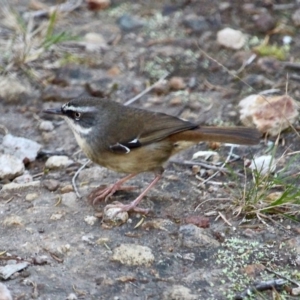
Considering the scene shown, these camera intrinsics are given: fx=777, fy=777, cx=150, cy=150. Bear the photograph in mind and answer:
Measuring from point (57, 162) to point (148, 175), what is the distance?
783 mm

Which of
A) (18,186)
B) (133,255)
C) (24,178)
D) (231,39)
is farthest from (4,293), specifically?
(231,39)

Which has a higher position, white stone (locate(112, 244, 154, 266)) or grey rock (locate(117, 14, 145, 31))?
white stone (locate(112, 244, 154, 266))

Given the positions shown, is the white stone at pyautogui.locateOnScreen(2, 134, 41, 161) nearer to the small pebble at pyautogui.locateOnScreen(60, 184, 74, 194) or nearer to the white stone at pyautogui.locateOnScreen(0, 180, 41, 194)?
the white stone at pyautogui.locateOnScreen(0, 180, 41, 194)

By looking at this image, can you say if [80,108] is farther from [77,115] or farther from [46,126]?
[46,126]

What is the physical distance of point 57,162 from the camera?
660 cm

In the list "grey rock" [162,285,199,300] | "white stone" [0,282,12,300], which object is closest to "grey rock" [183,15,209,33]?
"grey rock" [162,285,199,300]

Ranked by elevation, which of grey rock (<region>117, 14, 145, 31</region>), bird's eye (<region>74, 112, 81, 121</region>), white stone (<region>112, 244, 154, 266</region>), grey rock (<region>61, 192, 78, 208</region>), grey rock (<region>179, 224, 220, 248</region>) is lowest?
grey rock (<region>117, 14, 145, 31</region>)

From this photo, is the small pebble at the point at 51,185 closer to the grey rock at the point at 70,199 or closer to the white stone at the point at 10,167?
the grey rock at the point at 70,199

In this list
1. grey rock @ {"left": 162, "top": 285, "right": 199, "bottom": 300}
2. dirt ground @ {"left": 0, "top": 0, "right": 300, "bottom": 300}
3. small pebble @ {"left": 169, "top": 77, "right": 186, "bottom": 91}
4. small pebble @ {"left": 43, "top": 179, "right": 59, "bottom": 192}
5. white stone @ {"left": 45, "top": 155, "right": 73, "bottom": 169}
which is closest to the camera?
grey rock @ {"left": 162, "top": 285, "right": 199, "bottom": 300}

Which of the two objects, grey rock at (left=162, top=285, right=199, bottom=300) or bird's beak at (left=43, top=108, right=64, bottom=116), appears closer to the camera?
grey rock at (left=162, top=285, right=199, bottom=300)

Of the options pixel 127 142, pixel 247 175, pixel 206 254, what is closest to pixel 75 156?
pixel 127 142

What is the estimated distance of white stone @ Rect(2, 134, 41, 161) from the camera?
6.72 meters

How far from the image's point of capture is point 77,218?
18.9ft

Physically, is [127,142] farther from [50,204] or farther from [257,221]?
[257,221]
